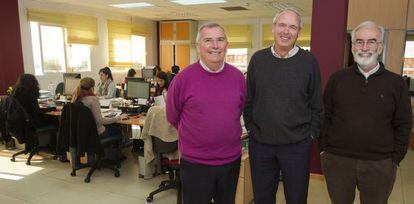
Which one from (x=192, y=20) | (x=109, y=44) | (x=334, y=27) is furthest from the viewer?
(x=192, y=20)

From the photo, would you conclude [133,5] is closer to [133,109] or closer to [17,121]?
[133,109]

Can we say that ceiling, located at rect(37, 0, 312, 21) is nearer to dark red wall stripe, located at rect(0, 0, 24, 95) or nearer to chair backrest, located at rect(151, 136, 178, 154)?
dark red wall stripe, located at rect(0, 0, 24, 95)

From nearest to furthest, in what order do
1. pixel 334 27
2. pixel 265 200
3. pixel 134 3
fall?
pixel 265 200 < pixel 334 27 < pixel 134 3

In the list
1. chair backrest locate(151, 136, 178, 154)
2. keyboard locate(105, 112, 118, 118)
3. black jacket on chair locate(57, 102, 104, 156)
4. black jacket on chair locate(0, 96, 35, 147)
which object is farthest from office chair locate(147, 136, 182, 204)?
black jacket on chair locate(0, 96, 35, 147)

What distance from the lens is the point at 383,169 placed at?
175 centimetres

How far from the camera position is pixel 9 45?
5.62m

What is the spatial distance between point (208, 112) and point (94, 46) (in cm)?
755

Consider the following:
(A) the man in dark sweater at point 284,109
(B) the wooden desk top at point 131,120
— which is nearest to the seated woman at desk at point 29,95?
(B) the wooden desk top at point 131,120

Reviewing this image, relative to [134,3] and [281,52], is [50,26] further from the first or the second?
[281,52]

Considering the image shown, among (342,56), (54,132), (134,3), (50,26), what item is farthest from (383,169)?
(50,26)

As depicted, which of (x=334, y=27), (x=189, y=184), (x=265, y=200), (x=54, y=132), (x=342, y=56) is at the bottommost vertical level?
(x=54, y=132)

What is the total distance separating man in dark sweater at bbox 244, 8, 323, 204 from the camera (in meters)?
1.67

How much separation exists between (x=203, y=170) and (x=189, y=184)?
4.8 inches

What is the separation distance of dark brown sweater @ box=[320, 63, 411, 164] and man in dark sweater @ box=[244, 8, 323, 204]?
0.16 m
